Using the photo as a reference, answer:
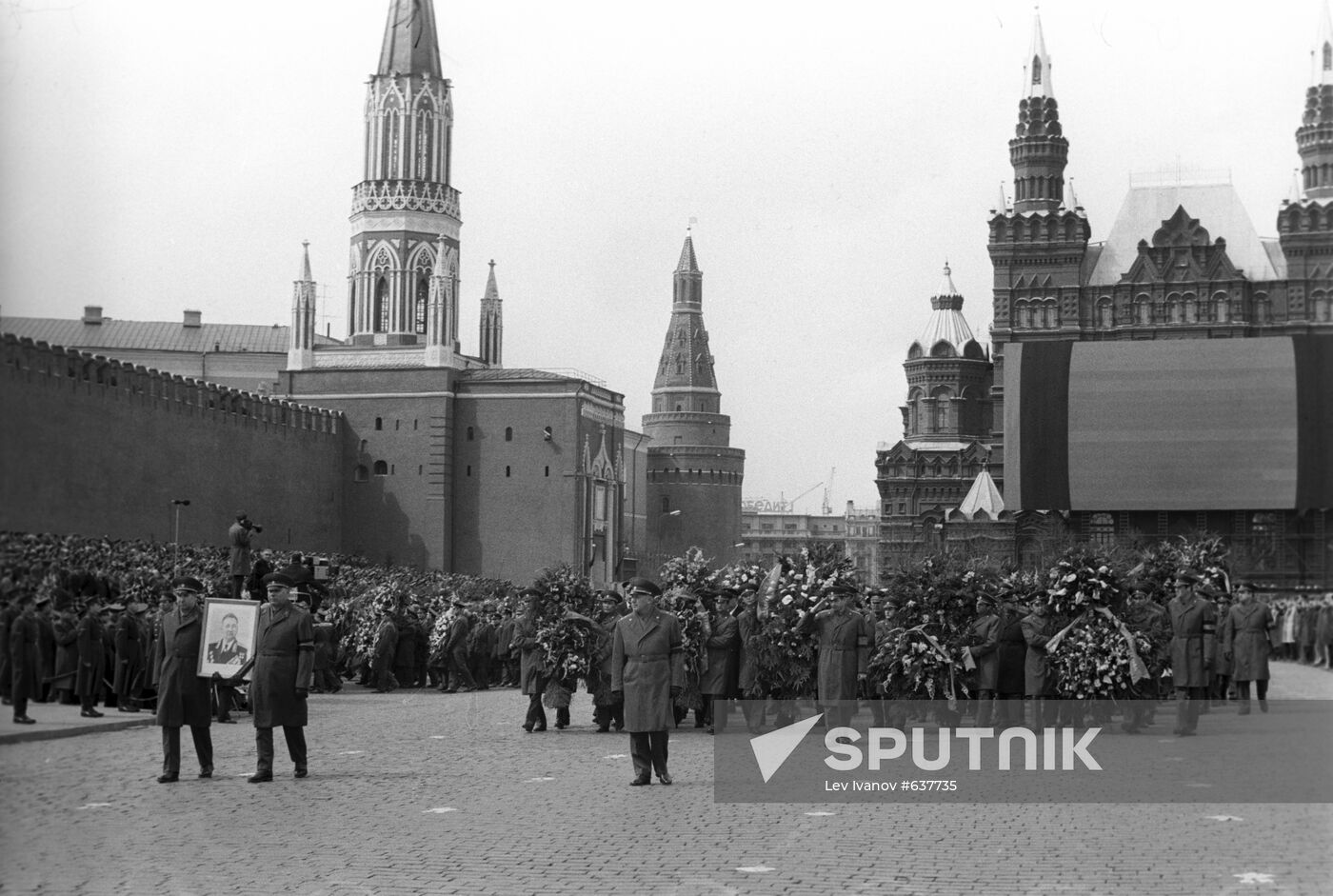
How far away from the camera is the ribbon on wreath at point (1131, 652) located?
15.6m

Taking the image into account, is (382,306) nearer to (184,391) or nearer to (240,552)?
(184,391)

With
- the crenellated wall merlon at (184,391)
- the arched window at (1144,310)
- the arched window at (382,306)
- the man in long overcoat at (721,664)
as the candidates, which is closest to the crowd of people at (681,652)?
the man in long overcoat at (721,664)

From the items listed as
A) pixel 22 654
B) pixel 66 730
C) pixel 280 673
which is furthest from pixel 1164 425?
pixel 22 654

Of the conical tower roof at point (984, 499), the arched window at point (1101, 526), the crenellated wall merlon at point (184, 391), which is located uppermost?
the crenellated wall merlon at point (184, 391)

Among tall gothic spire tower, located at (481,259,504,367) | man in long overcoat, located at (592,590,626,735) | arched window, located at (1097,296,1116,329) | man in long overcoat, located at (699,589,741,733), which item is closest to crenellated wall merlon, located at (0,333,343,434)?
tall gothic spire tower, located at (481,259,504,367)

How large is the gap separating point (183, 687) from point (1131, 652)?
8298 mm

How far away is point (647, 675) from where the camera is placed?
11.9m

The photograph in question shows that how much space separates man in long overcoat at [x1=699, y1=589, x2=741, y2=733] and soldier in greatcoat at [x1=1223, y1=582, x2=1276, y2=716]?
517 cm

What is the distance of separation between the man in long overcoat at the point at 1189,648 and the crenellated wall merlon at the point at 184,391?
25.0 metres

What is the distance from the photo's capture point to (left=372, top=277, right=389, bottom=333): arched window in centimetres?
7262

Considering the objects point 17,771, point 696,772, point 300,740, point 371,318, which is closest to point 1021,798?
point 696,772

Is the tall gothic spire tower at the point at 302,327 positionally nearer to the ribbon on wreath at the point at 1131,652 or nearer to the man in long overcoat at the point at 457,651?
the man in long overcoat at the point at 457,651

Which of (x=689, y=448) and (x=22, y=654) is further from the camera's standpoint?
(x=689, y=448)

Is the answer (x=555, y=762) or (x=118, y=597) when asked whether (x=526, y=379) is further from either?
(x=555, y=762)
